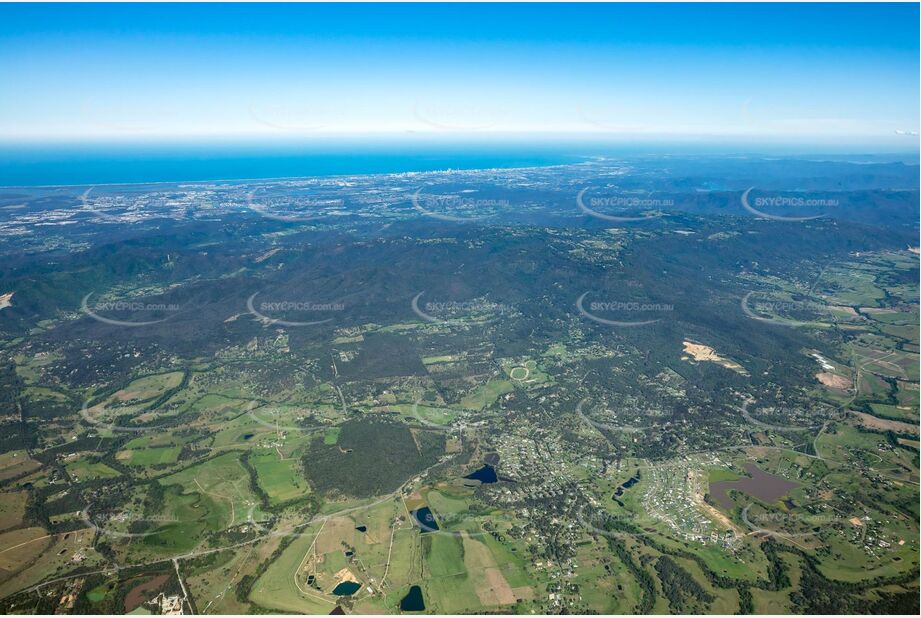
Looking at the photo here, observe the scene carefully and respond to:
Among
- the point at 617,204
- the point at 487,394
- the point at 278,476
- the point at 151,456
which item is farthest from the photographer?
the point at 617,204

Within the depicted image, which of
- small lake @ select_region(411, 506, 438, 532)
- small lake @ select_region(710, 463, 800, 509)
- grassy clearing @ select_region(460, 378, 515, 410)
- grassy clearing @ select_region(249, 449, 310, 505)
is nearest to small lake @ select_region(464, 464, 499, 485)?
small lake @ select_region(411, 506, 438, 532)

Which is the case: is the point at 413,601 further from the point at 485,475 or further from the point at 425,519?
the point at 485,475

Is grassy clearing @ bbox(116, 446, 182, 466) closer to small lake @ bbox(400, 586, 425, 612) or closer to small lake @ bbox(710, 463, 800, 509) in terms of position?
small lake @ bbox(400, 586, 425, 612)

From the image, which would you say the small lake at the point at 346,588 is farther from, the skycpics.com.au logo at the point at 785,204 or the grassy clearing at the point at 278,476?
the skycpics.com.au logo at the point at 785,204

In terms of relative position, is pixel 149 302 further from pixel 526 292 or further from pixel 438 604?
pixel 438 604

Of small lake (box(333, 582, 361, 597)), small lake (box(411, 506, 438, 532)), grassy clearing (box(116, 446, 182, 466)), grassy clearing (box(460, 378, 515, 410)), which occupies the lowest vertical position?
small lake (box(411, 506, 438, 532))

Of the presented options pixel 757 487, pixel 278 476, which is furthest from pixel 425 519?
pixel 757 487
